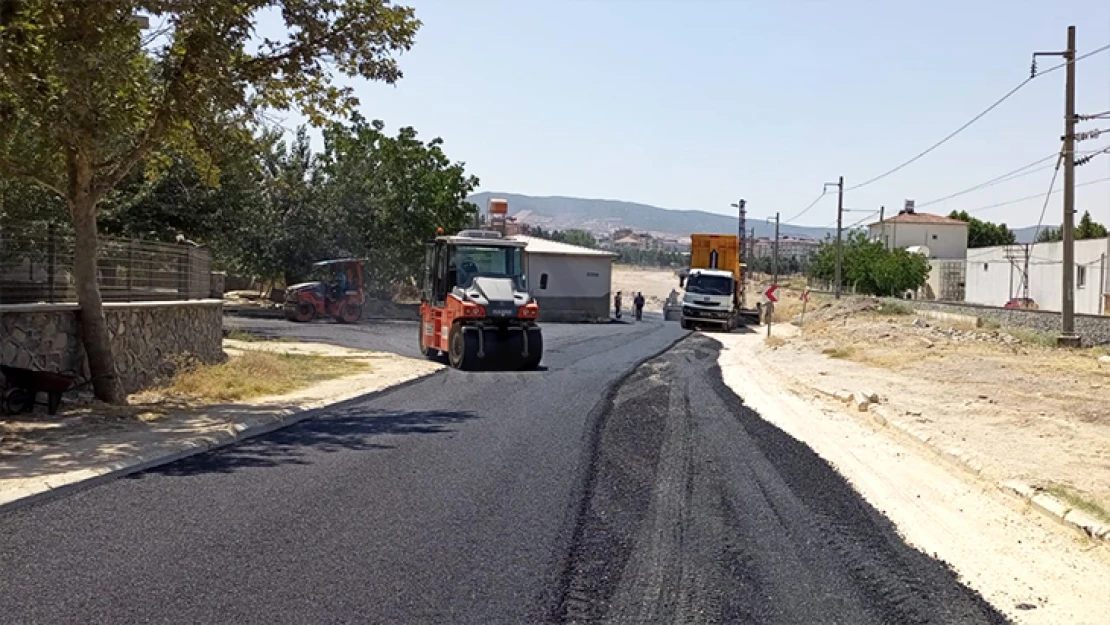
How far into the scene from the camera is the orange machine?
24953 millimetres

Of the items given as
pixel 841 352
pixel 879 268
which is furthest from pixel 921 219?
pixel 841 352

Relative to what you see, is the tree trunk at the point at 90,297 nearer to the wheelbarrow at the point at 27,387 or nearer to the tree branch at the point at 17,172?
the tree branch at the point at 17,172

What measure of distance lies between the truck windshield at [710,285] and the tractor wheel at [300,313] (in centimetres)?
1709

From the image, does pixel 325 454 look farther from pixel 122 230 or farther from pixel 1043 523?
pixel 122 230

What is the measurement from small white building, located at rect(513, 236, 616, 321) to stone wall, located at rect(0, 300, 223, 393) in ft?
128

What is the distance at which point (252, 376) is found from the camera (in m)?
20.2

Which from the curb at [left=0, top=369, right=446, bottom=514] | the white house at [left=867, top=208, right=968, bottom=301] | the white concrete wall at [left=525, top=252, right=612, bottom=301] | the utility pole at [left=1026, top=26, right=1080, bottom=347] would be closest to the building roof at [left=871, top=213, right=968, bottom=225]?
the white house at [left=867, top=208, right=968, bottom=301]

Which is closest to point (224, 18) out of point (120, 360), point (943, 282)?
point (120, 360)

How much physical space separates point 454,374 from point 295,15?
9.48 meters

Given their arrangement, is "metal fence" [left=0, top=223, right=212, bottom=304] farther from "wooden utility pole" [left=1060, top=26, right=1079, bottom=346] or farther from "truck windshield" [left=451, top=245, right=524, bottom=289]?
"wooden utility pole" [left=1060, top=26, right=1079, bottom=346]

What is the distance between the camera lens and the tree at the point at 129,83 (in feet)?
46.8

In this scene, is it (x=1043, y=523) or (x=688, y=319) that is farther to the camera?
(x=688, y=319)

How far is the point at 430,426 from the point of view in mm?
15000

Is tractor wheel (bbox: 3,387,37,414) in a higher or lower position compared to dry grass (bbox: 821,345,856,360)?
higher
